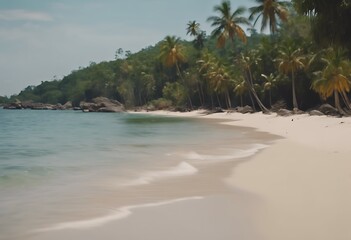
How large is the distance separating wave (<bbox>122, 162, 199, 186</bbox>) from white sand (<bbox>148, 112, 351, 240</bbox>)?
→ 153 cm

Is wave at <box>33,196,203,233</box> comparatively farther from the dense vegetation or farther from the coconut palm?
the coconut palm

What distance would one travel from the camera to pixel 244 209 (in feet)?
25.0

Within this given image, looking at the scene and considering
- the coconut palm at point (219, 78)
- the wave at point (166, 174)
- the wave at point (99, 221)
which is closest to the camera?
the wave at point (99, 221)

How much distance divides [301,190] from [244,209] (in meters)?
1.99

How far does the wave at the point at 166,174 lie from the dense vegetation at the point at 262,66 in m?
7.53

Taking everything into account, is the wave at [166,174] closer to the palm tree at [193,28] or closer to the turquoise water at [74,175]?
the turquoise water at [74,175]

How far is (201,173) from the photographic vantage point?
1194cm

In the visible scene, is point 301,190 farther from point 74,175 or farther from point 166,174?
point 74,175

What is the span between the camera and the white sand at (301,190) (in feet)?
20.2

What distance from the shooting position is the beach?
6.22 metres

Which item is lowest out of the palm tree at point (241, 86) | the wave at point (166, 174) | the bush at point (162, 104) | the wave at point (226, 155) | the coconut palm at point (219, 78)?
the wave at point (226, 155)

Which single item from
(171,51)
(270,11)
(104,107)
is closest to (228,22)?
(270,11)

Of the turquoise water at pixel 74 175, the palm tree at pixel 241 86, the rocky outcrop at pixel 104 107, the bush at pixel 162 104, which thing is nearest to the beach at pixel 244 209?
the turquoise water at pixel 74 175

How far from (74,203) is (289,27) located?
180 ft
